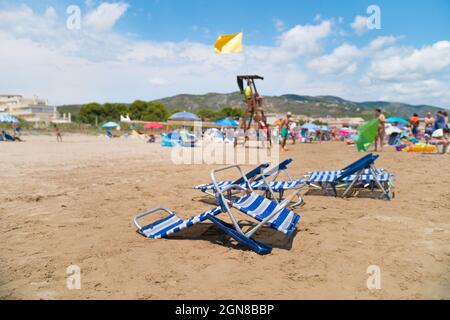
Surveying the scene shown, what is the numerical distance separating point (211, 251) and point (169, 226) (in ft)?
2.28

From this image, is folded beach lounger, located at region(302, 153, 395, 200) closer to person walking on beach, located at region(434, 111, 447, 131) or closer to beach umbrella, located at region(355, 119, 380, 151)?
beach umbrella, located at region(355, 119, 380, 151)

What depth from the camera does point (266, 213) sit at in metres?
3.71

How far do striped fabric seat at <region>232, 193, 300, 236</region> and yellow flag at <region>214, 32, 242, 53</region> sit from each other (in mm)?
7034

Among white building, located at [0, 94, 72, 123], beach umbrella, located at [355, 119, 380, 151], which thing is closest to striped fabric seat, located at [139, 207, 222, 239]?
beach umbrella, located at [355, 119, 380, 151]

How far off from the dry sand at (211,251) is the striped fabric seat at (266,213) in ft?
0.85

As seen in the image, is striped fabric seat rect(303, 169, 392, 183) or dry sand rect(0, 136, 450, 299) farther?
striped fabric seat rect(303, 169, 392, 183)

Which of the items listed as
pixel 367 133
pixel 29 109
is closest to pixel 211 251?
pixel 367 133

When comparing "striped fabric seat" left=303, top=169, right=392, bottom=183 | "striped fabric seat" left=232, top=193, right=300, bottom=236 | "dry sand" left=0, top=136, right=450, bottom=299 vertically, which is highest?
"striped fabric seat" left=303, top=169, right=392, bottom=183

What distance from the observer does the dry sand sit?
2.72m

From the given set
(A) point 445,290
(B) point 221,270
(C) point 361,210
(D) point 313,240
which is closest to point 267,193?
(C) point 361,210

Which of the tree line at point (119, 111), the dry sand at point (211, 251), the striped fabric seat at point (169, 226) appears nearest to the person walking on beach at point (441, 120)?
the dry sand at point (211, 251)

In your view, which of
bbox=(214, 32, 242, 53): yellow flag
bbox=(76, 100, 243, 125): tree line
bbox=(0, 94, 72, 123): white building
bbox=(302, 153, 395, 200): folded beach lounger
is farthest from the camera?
bbox=(0, 94, 72, 123): white building

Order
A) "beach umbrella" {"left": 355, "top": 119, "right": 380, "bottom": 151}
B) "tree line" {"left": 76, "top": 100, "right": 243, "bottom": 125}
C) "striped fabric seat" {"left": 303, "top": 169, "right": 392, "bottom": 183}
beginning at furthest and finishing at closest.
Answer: "tree line" {"left": 76, "top": 100, "right": 243, "bottom": 125} → "beach umbrella" {"left": 355, "top": 119, "right": 380, "bottom": 151} → "striped fabric seat" {"left": 303, "top": 169, "right": 392, "bottom": 183}

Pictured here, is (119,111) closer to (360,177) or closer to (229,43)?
(229,43)
